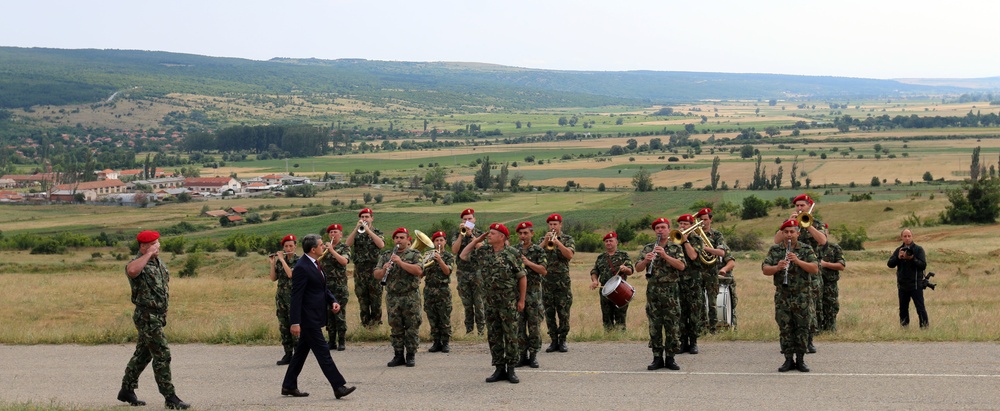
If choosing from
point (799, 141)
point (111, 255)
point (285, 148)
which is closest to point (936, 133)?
point (799, 141)

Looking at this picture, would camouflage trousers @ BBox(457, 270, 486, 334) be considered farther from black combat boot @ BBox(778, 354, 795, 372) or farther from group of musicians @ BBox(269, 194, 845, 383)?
black combat boot @ BBox(778, 354, 795, 372)

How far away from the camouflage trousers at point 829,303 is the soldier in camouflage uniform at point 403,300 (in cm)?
585

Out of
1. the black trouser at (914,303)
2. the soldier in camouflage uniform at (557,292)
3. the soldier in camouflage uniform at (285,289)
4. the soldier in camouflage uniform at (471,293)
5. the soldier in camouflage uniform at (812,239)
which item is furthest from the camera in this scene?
the soldier in camouflage uniform at (471,293)

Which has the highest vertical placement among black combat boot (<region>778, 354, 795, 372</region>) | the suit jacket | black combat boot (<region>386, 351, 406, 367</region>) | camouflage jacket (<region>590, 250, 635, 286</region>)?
the suit jacket

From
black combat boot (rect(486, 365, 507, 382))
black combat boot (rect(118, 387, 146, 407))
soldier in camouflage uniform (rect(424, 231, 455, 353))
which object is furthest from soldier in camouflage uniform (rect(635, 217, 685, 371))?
black combat boot (rect(118, 387, 146, 407))

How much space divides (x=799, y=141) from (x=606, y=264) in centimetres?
14819

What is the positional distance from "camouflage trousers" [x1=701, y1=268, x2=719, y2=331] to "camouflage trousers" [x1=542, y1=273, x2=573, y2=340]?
218cm

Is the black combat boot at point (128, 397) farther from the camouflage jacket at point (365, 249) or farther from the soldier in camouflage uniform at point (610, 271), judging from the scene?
the soldier in camouflage uniform at point (610, 271)

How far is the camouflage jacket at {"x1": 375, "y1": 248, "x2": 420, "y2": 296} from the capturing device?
555 inches

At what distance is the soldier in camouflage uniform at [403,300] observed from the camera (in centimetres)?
1409

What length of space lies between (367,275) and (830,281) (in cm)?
694

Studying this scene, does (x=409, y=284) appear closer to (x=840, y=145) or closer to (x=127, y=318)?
(x=127, y=318)

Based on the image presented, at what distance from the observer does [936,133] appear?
165625 mm

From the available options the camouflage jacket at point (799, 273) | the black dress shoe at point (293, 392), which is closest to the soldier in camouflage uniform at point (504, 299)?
the black dress shoe at point (293, 392)
